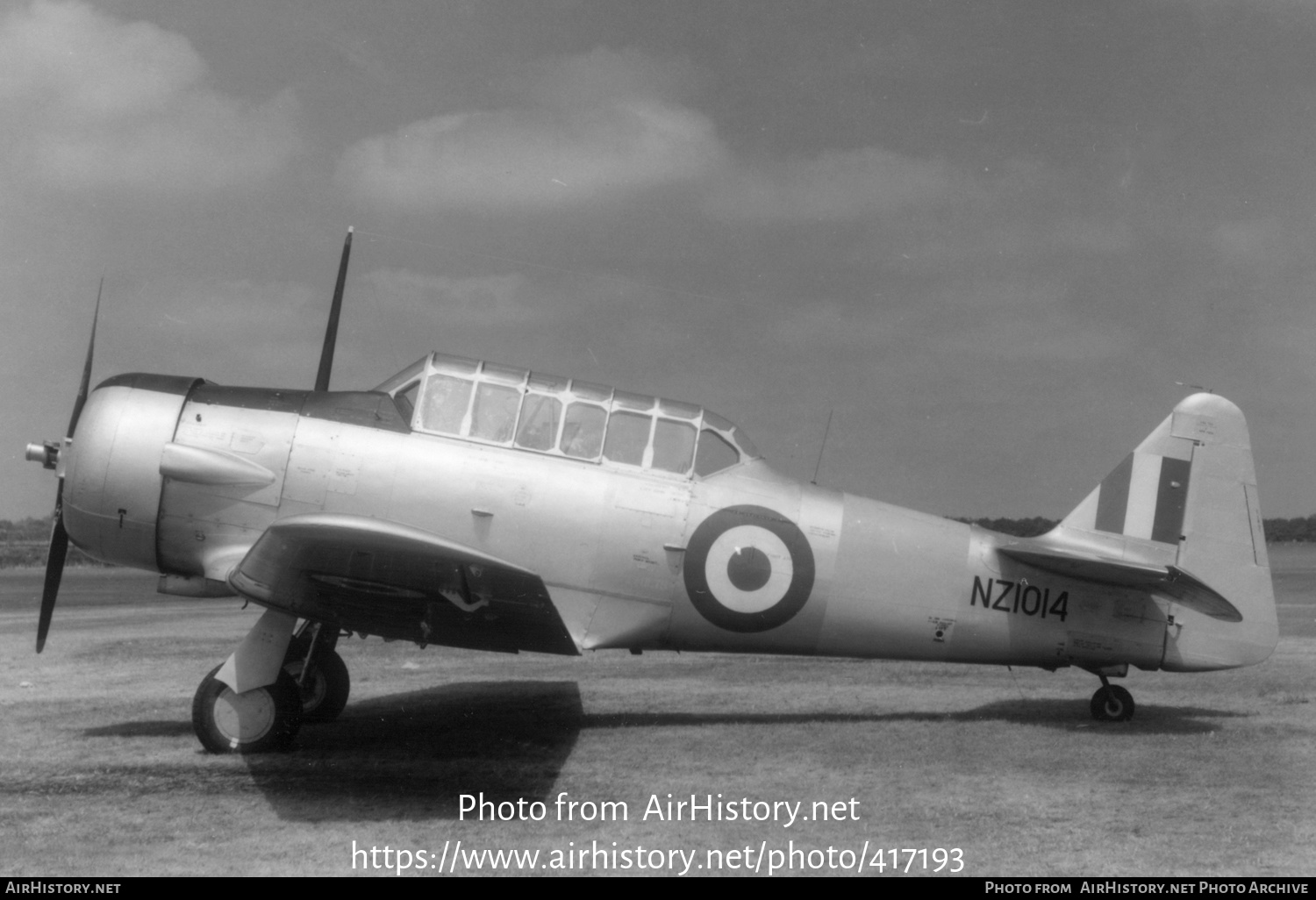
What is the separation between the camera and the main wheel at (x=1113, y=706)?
7660 mm

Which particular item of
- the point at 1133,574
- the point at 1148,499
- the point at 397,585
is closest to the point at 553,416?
the point at 397,585

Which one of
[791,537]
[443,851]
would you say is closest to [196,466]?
[443,851]

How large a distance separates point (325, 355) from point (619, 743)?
419 centimetres

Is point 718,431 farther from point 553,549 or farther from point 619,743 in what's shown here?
point 619,743

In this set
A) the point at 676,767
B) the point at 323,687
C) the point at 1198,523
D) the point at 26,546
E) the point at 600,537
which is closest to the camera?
the point at 676,767

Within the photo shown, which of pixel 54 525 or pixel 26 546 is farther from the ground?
pixel 54 525

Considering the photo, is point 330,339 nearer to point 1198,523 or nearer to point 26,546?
point 1198,523

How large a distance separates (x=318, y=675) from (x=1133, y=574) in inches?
239

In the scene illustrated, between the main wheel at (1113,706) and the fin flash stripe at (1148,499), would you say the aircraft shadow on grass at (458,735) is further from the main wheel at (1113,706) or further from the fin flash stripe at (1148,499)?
the fin flash stripe at (1148,499)

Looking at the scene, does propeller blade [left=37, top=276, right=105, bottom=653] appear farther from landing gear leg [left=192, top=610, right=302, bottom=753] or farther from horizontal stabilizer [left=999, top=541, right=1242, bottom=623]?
horizontal stabilizer [left=999, top=541, right=1242, bottom=623]

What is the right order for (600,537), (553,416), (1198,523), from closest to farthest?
(600,537) → (553,416) → (1198,523)

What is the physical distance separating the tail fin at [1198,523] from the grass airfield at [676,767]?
71 centimetres

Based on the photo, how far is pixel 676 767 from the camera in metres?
6.30

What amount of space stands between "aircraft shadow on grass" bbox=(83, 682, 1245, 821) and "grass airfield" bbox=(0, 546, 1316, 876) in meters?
0.03
